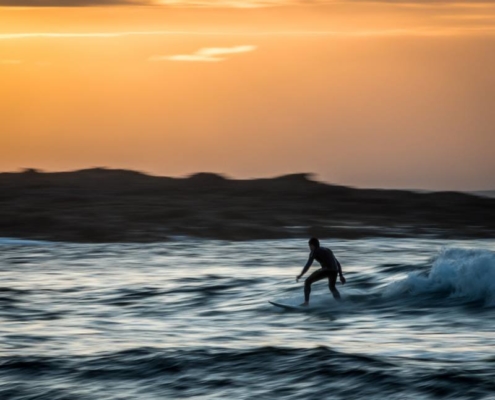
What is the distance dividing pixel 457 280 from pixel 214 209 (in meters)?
70.2

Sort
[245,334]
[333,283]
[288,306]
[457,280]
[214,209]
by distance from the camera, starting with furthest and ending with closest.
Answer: [214,209]
[457,280]
[333,283]
[288,306]
[245,334]

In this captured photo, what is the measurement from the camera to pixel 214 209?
101 m

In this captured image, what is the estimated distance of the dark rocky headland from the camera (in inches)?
3364

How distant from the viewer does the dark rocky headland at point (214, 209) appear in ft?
280

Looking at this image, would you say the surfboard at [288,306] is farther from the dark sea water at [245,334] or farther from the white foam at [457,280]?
the white foam at [457,280]

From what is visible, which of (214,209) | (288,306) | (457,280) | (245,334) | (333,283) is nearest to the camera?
(245,334)

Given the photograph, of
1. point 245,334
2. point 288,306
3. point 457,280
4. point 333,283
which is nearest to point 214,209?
point 457,280

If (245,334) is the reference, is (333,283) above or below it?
above

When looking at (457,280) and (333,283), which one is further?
(457,280)

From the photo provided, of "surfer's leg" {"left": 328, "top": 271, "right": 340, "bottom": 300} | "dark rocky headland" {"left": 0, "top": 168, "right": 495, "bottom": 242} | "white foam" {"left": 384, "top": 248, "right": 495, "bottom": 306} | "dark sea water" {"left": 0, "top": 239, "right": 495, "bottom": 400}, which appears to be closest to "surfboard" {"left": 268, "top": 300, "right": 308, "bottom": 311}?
"dark sea water" {"left": 0, "top": 239, "right": 495, "bottom": 400}

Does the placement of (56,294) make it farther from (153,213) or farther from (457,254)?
(153,213)

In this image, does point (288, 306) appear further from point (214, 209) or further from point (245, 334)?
point (214, 209)

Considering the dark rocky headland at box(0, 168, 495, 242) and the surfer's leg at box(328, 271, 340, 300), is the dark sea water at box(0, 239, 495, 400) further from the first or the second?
the dark rocky headland at box(0, 168, 495, 242)

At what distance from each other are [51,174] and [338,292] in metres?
92.8
